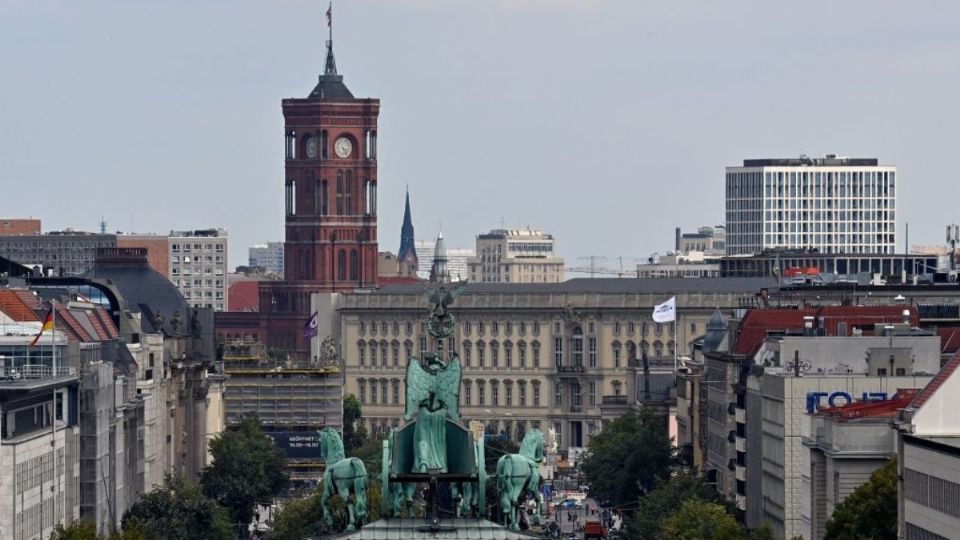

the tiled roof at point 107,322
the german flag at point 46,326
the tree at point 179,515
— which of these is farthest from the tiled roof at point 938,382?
the tiled roof at point 107,322

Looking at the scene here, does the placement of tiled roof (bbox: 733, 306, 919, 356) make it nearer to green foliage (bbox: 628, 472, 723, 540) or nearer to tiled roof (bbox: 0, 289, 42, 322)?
green foliage (bbox: 628, 472, 723, 540)

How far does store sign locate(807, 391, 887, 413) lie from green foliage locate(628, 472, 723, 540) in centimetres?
2184

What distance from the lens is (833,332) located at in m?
174

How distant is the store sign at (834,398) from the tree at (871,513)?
20.6m

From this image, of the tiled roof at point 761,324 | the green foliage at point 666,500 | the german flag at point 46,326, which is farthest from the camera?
the tiled roof at point 761,324

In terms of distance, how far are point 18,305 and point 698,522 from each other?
86.0ft

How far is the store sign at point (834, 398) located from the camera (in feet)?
501

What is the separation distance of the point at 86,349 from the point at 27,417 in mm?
20088

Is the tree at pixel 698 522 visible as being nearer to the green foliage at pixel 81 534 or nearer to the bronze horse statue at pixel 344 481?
the green foliage at pixel 81 534

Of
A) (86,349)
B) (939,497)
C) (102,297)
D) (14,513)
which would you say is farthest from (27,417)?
(102,297)

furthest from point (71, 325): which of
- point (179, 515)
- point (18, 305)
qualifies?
point (179, 515)

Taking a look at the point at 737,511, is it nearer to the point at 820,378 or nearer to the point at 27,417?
the point at 820,378

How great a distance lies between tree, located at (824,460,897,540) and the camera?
128625 millimetres

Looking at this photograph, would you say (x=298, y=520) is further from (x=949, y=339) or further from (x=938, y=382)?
(x=938, y=382)
